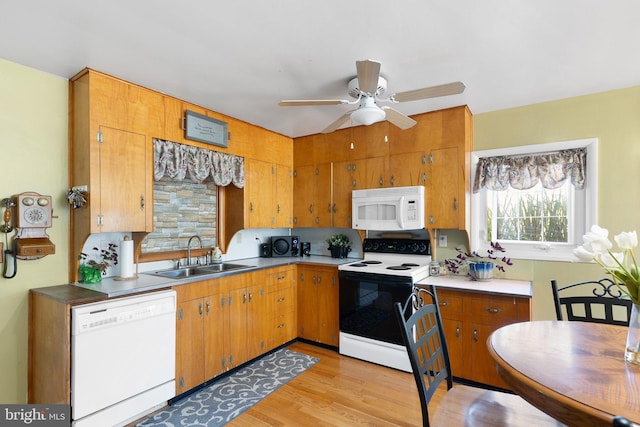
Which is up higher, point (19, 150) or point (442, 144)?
point (442, 144)

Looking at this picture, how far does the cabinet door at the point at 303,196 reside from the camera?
4.01m

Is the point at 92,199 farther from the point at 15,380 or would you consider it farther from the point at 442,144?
the point at 442,144

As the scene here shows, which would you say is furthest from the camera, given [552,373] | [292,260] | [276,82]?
[292,260]

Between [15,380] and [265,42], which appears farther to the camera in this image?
[15,380]

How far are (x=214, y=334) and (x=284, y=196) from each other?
188 cm

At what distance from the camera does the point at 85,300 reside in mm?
1946

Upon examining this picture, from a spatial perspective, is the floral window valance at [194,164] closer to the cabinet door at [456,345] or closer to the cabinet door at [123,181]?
the cabinet door at [123,181]

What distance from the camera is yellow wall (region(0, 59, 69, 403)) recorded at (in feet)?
6.93

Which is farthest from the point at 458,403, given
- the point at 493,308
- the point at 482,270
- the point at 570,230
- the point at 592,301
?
the point at 570,230

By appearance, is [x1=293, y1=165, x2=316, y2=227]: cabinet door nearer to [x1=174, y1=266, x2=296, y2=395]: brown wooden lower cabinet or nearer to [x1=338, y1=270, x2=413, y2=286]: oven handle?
[x1=174, y1=266, x2=296, y2=395]: brown wooden lower cabinet

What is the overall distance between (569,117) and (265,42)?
2.66 metres

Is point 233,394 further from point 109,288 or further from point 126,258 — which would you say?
point 126,258

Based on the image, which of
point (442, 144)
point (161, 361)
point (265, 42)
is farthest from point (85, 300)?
point (442, 144)

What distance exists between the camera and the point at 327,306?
11.2 feet
